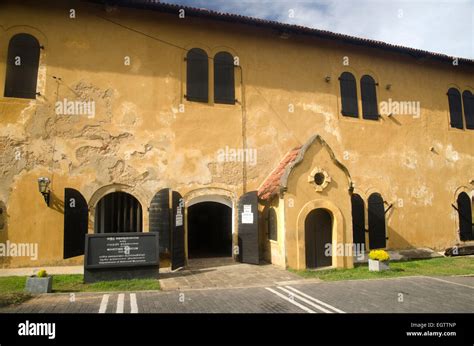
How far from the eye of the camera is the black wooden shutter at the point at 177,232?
38.8 ft

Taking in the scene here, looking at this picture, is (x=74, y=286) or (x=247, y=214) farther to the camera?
Result: (x=247, y=214)

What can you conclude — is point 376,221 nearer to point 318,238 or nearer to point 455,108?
point 318,238

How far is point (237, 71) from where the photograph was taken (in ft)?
46.6

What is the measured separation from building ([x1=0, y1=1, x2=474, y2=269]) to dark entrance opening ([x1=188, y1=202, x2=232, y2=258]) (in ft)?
1.30

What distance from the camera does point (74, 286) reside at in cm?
960

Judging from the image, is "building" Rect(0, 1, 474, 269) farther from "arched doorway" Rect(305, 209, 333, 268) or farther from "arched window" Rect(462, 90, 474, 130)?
"arched window" Rect(462, 90, 474, 130)

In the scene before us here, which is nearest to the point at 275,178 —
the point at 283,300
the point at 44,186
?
the point at 283,300

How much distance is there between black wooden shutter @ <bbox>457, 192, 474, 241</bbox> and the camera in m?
17.1

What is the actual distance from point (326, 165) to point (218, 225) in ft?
22.8

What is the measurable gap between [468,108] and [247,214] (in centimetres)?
1352

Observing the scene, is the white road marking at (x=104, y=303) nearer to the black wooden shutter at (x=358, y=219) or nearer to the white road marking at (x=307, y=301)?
the white road marking at (x=307, y=301)

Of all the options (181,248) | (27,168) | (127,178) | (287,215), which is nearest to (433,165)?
(287,215)

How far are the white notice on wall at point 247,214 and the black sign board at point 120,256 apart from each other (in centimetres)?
368

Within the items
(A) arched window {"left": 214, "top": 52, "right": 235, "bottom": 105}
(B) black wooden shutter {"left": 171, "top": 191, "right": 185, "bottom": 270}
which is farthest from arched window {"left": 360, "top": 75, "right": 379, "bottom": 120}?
(B) black wooden shutter {"left": 171, "top": 191, "right": 185, "bottom": 270}
